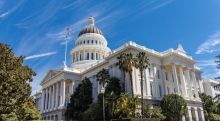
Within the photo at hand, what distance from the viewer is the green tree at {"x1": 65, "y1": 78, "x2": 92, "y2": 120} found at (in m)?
57.0

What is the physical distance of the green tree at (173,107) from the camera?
150 ft

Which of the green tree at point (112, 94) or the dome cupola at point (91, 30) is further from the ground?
the dome cupola at point (91, 30)

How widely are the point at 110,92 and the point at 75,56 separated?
42.5m

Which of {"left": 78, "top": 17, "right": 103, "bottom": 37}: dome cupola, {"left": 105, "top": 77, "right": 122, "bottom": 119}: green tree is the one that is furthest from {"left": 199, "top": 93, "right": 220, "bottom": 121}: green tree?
{"left": 78, "top": 17, "right": 103, "bottom": 37}: dome cupola

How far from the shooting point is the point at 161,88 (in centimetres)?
5412

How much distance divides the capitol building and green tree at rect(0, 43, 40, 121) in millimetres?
26404

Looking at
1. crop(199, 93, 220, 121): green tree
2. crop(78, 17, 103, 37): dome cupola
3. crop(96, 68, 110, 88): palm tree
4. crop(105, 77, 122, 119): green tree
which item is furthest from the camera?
crop(78, 17, 103, 37): dome cupola

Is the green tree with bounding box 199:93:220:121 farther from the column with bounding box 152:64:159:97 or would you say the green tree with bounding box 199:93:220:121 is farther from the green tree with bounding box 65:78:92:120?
the green tree with bounding box 65:78:92:120

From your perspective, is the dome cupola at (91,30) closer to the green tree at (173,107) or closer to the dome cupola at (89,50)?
the dome cupola at (89,50)

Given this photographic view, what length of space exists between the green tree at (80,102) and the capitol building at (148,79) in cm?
249

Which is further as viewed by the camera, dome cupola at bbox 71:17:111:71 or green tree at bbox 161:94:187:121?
dome cupola at bbox 71:17:111:71

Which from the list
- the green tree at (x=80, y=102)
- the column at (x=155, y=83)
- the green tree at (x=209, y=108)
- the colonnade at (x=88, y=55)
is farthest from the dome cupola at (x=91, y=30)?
the green tree at (x=209, y=108)

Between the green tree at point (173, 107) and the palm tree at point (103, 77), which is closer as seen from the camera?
the green tree at point (173, 107)

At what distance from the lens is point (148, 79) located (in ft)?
170
